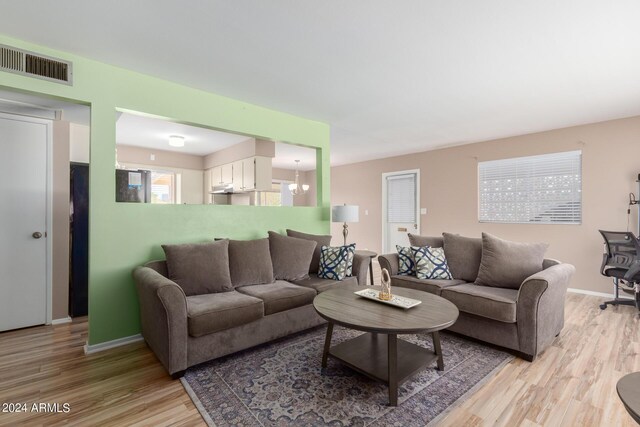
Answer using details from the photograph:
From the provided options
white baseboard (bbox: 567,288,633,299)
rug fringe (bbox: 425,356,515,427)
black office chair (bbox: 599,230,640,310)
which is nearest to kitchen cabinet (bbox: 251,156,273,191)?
rug fringe (bbox: 425,356,515,427)

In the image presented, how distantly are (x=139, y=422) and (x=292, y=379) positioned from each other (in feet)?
3.01

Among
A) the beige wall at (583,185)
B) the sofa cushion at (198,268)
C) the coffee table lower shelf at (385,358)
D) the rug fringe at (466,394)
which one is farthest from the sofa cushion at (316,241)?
the beige wall at (583,185)

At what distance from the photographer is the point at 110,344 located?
266 cm

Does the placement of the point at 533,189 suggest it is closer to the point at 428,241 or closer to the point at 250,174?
the point at 428,241

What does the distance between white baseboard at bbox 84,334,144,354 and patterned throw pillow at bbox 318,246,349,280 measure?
Answer: 6.05ft

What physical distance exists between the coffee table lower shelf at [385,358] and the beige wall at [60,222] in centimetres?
299

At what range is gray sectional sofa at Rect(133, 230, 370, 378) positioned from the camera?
213cm

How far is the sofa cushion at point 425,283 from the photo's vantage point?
9.90ft

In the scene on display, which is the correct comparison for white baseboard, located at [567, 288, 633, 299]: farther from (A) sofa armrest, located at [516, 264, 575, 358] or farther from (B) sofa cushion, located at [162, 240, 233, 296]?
(B) sofa cushion, located at [162, 240, 233, 296]

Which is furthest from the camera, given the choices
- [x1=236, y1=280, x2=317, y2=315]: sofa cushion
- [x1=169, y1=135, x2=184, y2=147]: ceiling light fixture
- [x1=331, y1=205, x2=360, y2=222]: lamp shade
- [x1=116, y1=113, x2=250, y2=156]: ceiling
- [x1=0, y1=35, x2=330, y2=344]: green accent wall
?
[x1=169, y1=135, x2=184, y2=147]: ceiling light fixture

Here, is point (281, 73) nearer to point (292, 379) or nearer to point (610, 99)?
point (292, 379)

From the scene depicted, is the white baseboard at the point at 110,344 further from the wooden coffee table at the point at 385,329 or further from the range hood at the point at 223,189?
the range hood at the point at 223,189

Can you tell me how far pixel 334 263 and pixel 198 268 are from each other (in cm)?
140

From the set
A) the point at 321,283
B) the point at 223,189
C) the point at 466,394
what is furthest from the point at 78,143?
the point at 466,394
